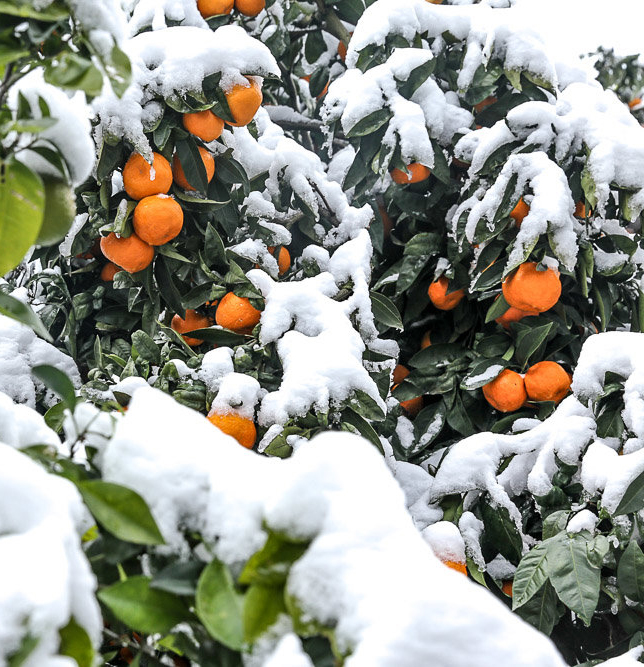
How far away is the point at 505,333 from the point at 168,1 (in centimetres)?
100

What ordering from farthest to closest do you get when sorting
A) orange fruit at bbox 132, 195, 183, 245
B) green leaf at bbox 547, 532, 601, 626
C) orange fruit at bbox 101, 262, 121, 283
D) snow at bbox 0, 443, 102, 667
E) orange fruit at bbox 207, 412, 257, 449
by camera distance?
orange fruit at bbox 101, 262, 121, 283, orange fruit at bbox 132, 195, 183, 245, orange fruit at bbox 207, 412, 257, 449, green leaf at bbox 547, 532, 601, 626, snow at bbox 0, 443, 102, 667

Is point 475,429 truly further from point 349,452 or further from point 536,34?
point 349,452

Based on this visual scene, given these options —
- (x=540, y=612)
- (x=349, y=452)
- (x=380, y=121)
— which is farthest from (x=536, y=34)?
(x=349, y=452)

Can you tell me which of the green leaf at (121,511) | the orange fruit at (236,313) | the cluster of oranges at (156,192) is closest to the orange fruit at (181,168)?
the cluster of oranges at (156,192)

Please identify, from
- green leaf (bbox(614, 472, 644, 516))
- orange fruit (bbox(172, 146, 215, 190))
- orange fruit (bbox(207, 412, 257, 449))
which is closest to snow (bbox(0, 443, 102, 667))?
orange fruit (bbox(207, 412, 257, 449))

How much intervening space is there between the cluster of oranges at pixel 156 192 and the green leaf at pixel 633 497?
2.76 ft

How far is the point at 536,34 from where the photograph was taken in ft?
5.36

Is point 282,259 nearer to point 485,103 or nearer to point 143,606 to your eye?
point 485,103

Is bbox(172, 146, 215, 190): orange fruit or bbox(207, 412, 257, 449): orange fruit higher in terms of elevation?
bbox(172, 146, 215, 190): orange fruit

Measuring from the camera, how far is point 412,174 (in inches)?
64.4

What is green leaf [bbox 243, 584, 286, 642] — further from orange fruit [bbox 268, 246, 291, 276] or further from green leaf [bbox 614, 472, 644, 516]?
orange fruit [bbox 268, 246, 291, 276]

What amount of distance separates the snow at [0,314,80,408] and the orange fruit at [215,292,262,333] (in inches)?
14.2

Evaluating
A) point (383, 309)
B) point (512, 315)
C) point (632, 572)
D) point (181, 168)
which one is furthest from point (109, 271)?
point (632, 572)

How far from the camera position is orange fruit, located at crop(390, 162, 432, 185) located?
63.9 inches
